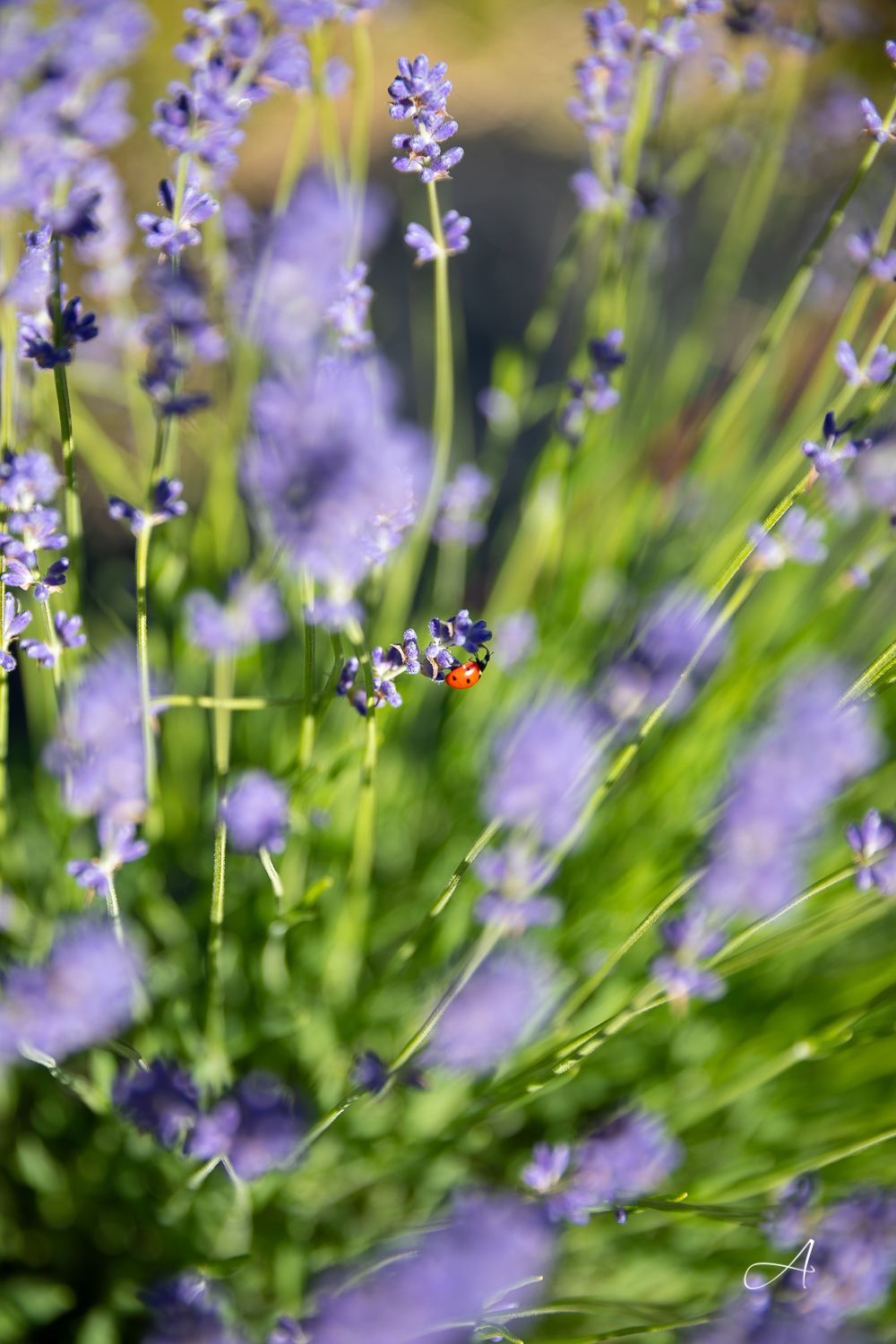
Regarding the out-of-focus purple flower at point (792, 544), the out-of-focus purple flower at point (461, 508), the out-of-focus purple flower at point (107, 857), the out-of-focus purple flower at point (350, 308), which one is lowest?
the out-of-focus purple flower at point (107, 857)

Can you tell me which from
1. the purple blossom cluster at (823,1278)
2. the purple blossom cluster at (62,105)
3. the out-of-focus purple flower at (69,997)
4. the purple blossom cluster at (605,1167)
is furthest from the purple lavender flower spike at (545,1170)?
the purple blossom cluster at (62,105)

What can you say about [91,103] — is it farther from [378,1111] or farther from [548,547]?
[378,1111]

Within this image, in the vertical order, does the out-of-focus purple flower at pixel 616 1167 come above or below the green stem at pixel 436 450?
below

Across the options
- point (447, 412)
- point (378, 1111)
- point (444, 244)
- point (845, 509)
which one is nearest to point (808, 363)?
point (845, 509)

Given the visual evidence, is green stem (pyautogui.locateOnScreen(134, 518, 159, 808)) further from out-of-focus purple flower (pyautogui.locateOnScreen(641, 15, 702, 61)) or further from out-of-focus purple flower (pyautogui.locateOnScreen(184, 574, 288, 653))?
out-of-focus purple flower (pyautogui.locateOnScreen(641, 15, 702, 61))

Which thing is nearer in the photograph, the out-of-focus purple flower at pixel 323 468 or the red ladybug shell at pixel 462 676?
the out-of-focus purple flower at pixel 323 468

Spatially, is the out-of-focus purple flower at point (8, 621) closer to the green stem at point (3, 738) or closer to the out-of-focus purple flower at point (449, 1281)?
the green stem at point (3, 738)

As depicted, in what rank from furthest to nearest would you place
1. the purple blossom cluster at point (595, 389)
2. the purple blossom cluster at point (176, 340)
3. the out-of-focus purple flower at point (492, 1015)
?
the out-of-focus purple flower at point (492, 1015) → the purple blossom cluster at point (595, 389) → the purple blossom cluster at point (176, 340)

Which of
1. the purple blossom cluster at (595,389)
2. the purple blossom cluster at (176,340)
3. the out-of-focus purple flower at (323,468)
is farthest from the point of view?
the purple blossom cluster at (595,389)

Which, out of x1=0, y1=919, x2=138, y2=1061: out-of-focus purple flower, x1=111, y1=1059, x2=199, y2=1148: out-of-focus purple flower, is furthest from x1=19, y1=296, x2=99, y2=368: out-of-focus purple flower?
x1=111, y1=1059, x2=199, y2=1148: out-of-focus purple flower
